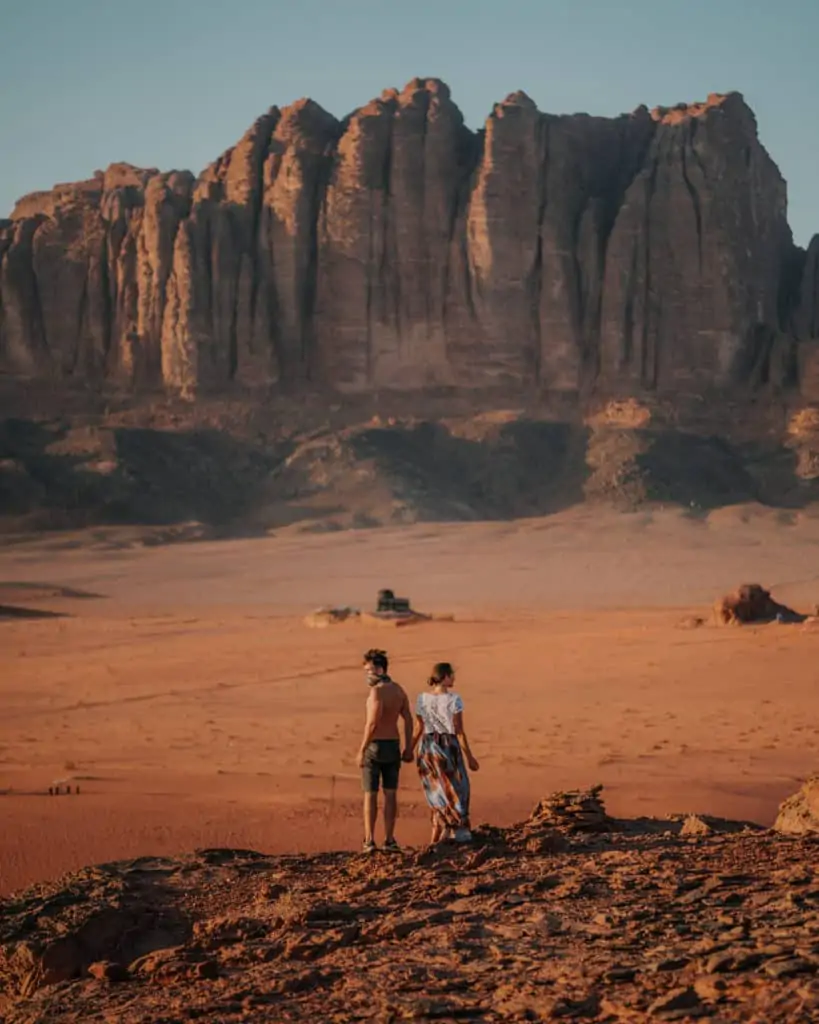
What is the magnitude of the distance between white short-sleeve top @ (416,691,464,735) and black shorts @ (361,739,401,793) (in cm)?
46

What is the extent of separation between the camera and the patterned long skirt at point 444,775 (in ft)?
33.5

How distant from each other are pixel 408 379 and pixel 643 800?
76.5m

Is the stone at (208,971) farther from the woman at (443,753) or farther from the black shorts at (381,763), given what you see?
the black shorts at (381,763)

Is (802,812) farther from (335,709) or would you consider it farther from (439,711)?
(335,709)

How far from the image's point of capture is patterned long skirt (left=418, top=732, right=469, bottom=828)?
402 inches

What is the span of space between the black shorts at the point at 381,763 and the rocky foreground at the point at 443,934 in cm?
76

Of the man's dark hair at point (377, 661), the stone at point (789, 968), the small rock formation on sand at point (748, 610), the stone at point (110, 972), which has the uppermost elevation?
the man's dark hair at point (377, 661)

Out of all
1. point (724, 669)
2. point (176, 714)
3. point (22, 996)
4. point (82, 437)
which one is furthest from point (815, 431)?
point (22, 996)

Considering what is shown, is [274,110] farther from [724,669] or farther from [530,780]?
[530,780]

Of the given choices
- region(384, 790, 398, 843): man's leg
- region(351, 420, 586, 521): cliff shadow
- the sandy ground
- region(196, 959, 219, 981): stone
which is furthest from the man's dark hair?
region(351, 420, 586, 521): cliff shadow

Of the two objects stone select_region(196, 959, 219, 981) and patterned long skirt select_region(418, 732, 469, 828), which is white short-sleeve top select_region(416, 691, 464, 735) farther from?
stone select_region(196, 959, 219, 981)

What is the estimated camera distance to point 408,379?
89.9 metres

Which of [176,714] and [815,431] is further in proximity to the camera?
[815,431]

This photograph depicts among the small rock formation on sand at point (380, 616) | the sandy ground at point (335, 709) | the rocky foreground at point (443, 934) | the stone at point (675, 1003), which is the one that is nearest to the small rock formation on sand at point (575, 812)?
the rocky foreground at point (443, 934)
